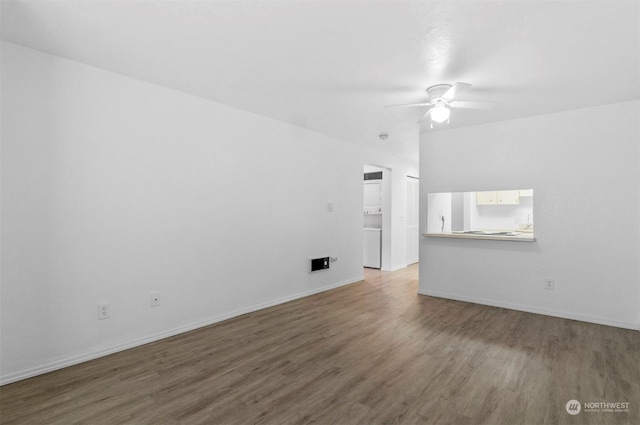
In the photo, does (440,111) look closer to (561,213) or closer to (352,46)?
(352,46)

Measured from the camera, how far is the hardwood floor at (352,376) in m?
1.96

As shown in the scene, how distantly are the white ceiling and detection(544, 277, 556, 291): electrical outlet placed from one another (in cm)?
201

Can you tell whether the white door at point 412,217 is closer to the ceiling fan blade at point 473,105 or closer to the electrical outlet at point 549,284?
the electrical outlet at point 549,284

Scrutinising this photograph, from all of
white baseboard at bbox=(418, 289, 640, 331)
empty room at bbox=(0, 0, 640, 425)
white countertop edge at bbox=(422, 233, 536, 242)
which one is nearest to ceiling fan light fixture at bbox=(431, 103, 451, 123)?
empty room at bbox=(0, 0, 640, 425)

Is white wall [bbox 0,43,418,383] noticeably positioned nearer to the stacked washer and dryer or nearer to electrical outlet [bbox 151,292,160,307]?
electrical outlet [bbox 151,292,160,307]

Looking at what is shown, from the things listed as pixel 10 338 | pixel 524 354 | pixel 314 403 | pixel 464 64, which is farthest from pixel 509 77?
pixel 10 338

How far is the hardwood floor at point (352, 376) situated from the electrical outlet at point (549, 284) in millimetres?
419

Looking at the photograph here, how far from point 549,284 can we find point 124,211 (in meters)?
4.66

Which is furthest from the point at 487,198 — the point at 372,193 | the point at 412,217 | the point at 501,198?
the point at 372,193

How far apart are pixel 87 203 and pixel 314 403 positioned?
7.78 ft

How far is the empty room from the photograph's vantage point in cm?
206

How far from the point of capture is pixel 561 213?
150 inches

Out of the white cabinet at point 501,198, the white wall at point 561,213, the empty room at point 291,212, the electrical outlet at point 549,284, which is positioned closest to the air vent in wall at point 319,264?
the empty room at point 291,212

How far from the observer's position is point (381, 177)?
6699 mm
